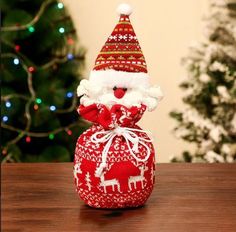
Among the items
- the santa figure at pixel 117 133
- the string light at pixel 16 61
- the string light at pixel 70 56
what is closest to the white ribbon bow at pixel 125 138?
the santa figure at pixel 117 133

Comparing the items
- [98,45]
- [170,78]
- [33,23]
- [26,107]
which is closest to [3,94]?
[26,107]

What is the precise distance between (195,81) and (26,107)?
700mm

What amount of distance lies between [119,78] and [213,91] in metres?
1.49

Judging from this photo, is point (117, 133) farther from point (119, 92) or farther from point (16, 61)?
point (16, 61)

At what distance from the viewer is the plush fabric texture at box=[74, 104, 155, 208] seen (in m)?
0.81

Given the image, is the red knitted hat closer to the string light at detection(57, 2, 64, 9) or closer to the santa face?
the santa face

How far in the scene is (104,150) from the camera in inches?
32.0

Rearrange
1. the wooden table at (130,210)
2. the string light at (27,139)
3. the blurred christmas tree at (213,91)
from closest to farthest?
1. the wooden table at (130,210)
2. the blurred christmas tree at (213,91)
3. the string light at (27,139)

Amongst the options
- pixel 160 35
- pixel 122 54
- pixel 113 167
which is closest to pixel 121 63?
pixel 122 54

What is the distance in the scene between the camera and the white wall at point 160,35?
2.51 meters

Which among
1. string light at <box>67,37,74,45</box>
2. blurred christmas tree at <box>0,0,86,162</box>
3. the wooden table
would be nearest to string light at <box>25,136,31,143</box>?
blurred christmas tree at <box>0,0,86,162</box>

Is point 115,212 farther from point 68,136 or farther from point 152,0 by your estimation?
point 152,0

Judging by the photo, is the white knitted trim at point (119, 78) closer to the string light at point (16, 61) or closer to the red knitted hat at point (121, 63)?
the red knitted hat at point (121, 63)

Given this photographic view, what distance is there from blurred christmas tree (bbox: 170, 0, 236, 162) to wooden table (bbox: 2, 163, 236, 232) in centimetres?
117
